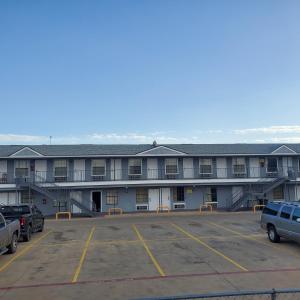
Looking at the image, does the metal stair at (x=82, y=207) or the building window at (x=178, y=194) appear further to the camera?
the building window at (x=178, y=194)

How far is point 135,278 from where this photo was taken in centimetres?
1089

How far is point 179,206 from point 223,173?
18.0 feet

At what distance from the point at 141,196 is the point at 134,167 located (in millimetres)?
2935

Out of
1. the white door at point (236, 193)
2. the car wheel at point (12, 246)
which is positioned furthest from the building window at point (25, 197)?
the car wheel at point (12, 246)

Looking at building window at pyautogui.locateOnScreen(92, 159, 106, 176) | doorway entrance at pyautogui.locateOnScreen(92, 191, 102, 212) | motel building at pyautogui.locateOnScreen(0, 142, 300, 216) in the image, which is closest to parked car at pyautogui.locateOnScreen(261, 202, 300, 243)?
motel building at pyautogui.locateOnScreen(0, 142, 300, 216)

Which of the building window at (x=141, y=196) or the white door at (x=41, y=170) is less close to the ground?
the white door at (x=41, y=170)

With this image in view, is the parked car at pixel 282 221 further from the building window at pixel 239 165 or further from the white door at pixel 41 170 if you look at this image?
the white door at pixel 41 170

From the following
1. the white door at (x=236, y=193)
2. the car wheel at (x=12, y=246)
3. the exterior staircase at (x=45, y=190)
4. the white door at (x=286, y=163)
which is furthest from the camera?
the white door at (x=286, y=163)

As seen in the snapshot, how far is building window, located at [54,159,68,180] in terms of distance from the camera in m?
36.0

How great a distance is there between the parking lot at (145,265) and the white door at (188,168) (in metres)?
17.0

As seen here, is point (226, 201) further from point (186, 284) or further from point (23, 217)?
point (186, 284)

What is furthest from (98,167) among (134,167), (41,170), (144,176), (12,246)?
(12,246)

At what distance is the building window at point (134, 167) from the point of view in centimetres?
3678

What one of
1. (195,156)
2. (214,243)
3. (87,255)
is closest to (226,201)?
(195,156)
